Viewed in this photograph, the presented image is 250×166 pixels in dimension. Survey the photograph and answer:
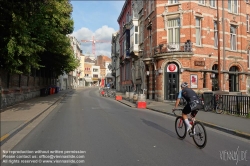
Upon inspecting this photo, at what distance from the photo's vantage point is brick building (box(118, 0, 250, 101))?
2288cm

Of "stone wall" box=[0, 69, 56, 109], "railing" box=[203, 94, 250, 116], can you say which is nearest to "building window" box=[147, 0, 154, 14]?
"railing" box=[203, 94, 250, 116]

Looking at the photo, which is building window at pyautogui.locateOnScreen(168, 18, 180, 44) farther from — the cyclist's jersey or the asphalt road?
the cyclist's jersey

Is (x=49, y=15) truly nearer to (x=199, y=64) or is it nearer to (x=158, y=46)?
(x=158, y=46)

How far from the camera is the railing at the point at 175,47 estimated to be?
22.5 metres

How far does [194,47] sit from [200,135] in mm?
17448

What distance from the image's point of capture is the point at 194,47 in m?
23.0

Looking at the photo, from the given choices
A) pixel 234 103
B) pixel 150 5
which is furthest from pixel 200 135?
pixel 150 5

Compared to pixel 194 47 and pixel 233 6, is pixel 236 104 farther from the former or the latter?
pixel 233 6

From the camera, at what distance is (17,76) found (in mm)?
19469

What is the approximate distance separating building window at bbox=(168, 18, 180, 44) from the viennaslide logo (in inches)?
701

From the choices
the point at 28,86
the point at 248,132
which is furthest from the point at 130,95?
the point at 248,132

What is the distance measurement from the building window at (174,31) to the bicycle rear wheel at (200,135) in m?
17.3

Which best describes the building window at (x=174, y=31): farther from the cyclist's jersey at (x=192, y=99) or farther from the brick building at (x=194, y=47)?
the cyclist's jersey at (x=192, y=99)

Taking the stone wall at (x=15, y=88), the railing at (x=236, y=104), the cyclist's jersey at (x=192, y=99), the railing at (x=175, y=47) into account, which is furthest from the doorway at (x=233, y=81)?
the cyclist's jersey at (x=192, y=99)
